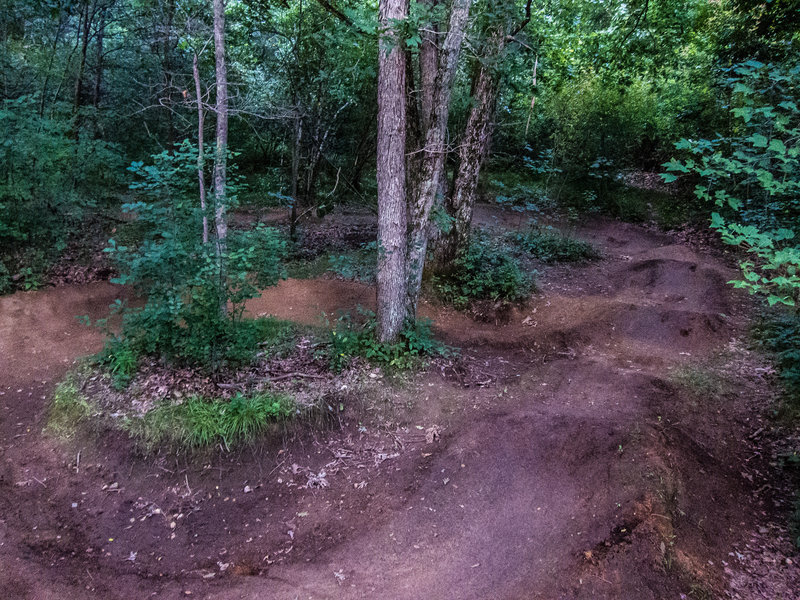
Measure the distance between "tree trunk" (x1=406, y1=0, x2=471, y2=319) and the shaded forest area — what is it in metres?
0.04

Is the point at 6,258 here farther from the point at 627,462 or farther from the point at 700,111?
the point at 700,111

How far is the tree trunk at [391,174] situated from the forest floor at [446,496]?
1.13m

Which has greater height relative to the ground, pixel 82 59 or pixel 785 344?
pixel 82 59

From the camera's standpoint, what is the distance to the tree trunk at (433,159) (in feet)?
21.5

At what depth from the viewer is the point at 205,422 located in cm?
529

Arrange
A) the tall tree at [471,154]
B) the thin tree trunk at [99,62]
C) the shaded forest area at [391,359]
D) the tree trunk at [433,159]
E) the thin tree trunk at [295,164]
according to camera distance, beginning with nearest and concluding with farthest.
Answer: the shaded forest area at [391,359] < the tree trunk at [433,159] < the tall tree at [471,154] < the thin tree trunk at [295,164] < the thin tree trunk at [99,62]

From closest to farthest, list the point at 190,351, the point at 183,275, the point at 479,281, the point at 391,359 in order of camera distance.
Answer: the point at 183,275 < the point at 190,351 < the point at 391,359 < the point at 479,281

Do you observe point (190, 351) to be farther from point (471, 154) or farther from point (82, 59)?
point (82, 59)

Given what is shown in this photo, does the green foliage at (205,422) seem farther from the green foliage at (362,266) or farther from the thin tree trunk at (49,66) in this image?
the thin tree trunk at (49,66)

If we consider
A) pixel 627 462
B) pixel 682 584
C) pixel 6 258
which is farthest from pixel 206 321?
pixel 6 258

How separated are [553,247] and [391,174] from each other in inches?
285

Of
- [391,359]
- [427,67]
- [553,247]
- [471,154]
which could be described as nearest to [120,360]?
[391,359]

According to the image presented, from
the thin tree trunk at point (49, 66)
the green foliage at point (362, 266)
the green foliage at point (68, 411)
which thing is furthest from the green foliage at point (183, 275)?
the thin tree trunk at point (49, 66)

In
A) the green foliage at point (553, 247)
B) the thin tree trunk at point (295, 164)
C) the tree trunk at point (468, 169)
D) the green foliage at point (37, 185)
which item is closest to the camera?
the green foliage at point (37, 185)
